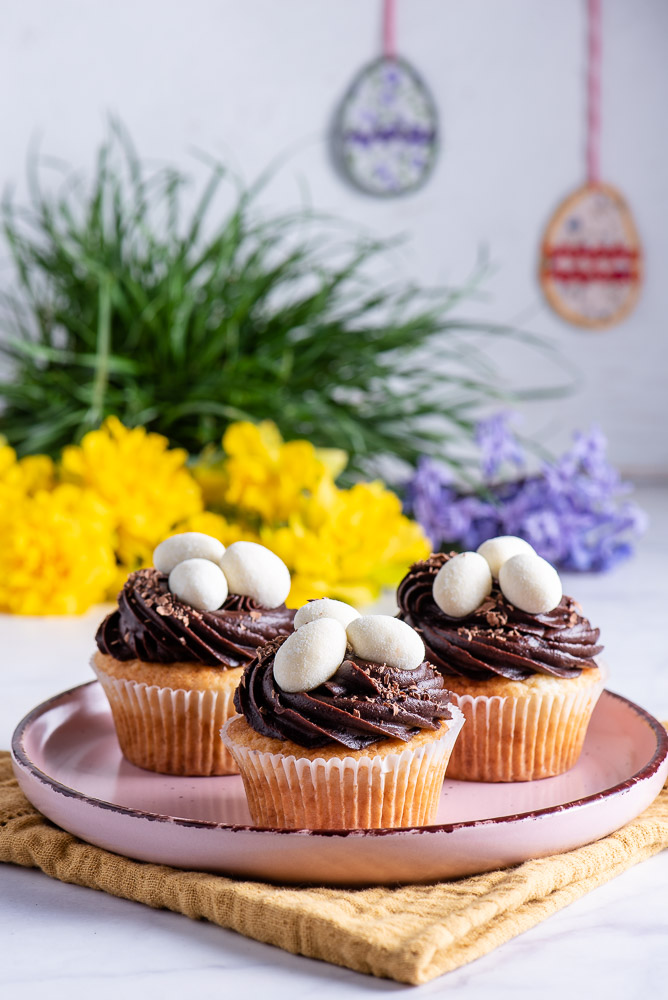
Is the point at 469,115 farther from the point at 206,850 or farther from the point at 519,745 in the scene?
the point at 206,850

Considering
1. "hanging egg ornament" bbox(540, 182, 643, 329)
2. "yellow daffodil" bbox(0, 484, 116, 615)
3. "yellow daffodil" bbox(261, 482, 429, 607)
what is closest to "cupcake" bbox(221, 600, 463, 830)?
"yellow daffodil" bbox(261, 482, 429, 607)

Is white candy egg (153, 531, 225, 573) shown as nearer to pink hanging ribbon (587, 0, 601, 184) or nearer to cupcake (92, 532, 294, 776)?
cupcake (92, 532, 294, 776)

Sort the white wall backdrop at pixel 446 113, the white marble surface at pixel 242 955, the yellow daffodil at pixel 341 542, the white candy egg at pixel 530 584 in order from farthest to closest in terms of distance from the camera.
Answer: the white wall backdrop at pixel 446 113
the yellow daffodil at pixel 341 542
the white candy egg at pixel 530 584
the white marble surface at pixel 242 955

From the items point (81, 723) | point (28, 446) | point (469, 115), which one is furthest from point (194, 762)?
point (469, 115)

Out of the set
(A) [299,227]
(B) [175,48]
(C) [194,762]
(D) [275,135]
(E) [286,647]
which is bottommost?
(C) [194,762]

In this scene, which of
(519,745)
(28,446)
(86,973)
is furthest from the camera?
(28,446)

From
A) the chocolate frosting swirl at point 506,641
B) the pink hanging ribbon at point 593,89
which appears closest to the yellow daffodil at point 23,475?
the chocolate frosting swirl at point 506,641

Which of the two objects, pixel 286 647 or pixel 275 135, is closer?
pixel 286 647

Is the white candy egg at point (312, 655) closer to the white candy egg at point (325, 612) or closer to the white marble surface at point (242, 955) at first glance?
the white candy egg at point (325, 612)
